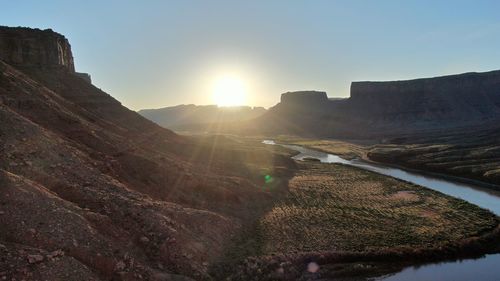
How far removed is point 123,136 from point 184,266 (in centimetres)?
3061

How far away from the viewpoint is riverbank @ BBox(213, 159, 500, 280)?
3088 centimetres

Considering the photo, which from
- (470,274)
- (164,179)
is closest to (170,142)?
(164,179)

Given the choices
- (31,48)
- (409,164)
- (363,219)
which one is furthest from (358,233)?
(409,164)

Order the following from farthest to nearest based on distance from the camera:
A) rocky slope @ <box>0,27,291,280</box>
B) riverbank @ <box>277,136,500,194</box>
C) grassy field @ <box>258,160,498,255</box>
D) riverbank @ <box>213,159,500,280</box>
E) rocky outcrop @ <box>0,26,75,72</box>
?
riverbank @ <box>277,136,500,194</box> → rocky outcrop @ <box>0,26,75,72</box> → grassy field @ <box>258,160,498,255</box> → riverbank @ <box>213,159,500,280</box> → rocky slope @ <box>0,27,291,280</box>

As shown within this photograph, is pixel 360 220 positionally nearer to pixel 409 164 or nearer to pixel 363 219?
pixel 363 219

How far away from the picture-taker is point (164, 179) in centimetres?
4122

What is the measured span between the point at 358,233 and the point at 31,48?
56.3m

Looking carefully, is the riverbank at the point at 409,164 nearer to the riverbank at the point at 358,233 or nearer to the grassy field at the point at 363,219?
the grassy field at the point at 363,219

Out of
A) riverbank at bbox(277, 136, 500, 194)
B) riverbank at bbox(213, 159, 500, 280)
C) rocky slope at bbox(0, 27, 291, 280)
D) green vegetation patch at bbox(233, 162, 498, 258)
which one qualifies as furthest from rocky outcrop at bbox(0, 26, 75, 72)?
riverbank at bbox(277, 136, 500, 194)

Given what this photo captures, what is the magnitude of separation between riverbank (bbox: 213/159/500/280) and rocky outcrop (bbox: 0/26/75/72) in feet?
145

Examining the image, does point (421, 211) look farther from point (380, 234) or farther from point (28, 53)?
point (28, 53)

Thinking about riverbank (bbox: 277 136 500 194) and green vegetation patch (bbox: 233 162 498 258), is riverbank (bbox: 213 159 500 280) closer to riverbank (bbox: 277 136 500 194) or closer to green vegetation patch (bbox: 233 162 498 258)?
green vegetation patch (bbox: 233 162 498 258)

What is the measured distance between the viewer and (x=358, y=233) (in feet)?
124

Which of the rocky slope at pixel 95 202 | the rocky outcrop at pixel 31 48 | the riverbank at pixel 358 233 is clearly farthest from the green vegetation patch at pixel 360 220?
the rocky outcrop at pixel 31 48
